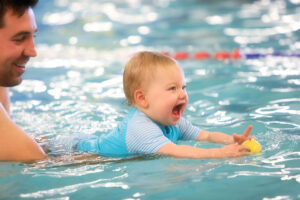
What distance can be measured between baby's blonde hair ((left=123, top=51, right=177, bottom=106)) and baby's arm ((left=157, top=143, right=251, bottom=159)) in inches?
19.1

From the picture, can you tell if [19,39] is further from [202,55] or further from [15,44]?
[202,55]

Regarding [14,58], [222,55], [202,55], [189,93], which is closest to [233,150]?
[14,58]

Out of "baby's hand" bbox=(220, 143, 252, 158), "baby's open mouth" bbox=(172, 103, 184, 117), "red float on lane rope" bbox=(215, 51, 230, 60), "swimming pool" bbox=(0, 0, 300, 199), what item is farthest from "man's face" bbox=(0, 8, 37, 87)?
"red float on lane rope" bbox=(215, 51, 230, 60)

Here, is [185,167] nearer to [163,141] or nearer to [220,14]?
[163,141]

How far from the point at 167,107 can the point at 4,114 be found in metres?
1.05

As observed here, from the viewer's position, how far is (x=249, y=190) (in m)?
2.54

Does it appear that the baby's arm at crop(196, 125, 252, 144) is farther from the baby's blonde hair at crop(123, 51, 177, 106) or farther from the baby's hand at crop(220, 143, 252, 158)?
the baby's blonde hair at crop(123, 51, 177, 106)

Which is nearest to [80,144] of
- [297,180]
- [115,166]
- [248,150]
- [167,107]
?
[115,166]

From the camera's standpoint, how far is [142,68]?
3.18 meters

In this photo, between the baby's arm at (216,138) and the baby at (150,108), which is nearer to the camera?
the baby at (150,108)

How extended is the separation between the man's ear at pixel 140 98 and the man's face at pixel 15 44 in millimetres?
766

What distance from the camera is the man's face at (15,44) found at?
3182 mm

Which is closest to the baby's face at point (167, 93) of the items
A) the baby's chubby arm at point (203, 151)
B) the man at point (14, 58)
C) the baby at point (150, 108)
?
the baby at point (150, 108)

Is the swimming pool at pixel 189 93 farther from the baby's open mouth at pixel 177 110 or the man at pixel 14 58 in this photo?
the baby's open mouth at pixel 177 110
